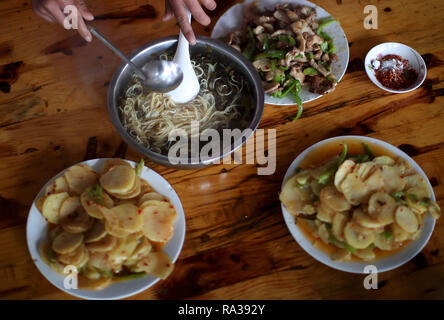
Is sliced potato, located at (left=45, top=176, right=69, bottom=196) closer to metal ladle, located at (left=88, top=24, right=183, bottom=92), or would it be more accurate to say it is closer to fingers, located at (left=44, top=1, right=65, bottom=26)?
metal ladle, located at (left=88, top=24, right=183, bottom=92)

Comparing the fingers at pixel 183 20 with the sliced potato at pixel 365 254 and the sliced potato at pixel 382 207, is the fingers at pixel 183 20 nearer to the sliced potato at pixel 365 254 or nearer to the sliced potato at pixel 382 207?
the sliced potato at pixel 382 207

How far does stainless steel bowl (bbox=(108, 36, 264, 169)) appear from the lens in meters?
1.35

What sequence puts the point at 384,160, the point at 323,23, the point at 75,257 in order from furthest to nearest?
the point at 323,23 → the point at 384,160 → the point at 75,257

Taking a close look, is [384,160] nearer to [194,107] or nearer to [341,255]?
[341,255]

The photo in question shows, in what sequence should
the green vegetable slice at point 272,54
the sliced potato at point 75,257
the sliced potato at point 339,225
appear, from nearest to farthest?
the sliced potato at point 75,257 < the sliced potato at point 339,225 < the green vegetable slice at point 272,54

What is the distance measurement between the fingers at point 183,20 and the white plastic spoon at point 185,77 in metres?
0.02

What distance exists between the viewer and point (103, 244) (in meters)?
1.22

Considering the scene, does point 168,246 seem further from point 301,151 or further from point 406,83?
point 406,83

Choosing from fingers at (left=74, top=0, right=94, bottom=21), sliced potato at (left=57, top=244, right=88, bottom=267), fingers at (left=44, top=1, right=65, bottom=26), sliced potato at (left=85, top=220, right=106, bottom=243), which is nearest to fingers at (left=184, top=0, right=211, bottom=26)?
fingers at (left=74, top=0, right=94, bottom=21)

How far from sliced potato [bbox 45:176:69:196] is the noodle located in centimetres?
35

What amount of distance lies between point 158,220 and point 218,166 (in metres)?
0.42

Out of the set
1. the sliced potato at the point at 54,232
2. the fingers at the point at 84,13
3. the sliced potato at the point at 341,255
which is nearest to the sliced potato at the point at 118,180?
the sliced potato at the point at 54,232

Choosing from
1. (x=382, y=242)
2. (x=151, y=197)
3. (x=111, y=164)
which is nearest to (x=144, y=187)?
(x=151, y=197)

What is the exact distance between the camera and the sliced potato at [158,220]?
1.30 metres
